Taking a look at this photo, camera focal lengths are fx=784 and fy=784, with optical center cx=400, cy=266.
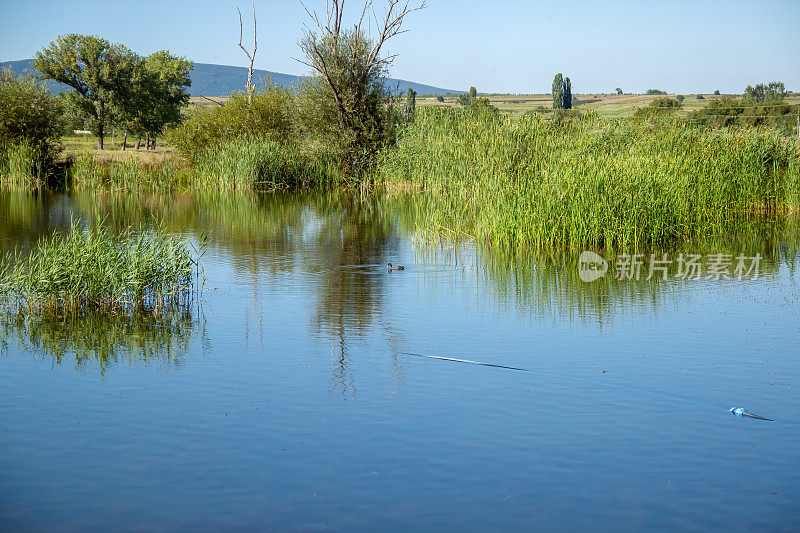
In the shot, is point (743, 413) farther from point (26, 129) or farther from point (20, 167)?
point (26, 129)

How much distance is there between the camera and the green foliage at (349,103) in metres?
31.4

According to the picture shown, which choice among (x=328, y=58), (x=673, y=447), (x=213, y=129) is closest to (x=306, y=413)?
(x=673, y=447)

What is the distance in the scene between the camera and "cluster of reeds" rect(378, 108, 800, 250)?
16016 mm

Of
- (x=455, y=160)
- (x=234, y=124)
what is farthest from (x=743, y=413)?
(x=234, y=124)

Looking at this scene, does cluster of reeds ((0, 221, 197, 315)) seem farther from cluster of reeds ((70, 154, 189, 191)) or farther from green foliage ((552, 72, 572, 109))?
green foliage ((552, 72, 572, 109))

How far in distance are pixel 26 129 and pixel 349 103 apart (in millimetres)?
15430

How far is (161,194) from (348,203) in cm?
891

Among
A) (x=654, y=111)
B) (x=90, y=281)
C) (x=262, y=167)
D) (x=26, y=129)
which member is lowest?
(x=90, y=281)

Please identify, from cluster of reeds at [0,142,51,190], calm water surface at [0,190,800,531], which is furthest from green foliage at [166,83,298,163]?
calm water surface at [0,190,800,531]

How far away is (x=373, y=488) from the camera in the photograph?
18.9ft

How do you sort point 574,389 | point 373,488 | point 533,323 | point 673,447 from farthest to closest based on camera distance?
point 533,323 → point 574,389 → point 673,447 → point 373,488

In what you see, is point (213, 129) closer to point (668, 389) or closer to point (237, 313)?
point (237, 313)

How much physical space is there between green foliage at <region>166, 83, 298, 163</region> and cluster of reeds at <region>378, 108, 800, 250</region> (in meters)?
10.2

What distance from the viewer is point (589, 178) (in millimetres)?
15852
